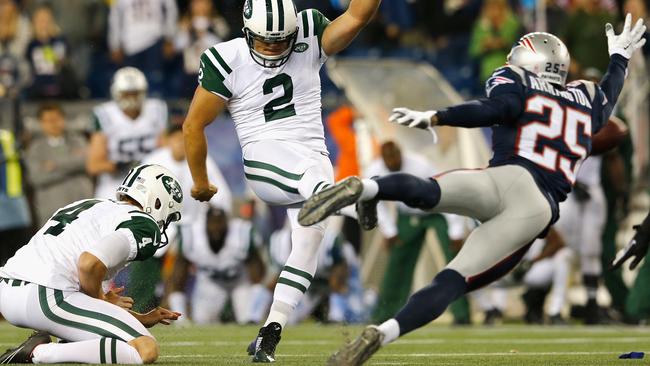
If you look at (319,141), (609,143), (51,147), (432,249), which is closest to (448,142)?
(432,249)

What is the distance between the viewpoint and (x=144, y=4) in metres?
13.3

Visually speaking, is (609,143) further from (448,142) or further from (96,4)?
(96,4)

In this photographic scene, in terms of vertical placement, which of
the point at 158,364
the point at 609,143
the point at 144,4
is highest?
the point at 144,4

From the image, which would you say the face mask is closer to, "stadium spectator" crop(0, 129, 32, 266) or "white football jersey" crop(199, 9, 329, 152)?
"stadium spectator" crop(0, 129, 32, 266)

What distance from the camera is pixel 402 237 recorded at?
10.9 m

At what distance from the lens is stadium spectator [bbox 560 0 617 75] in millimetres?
12391

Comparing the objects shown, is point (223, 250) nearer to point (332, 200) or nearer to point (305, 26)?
point (305, 26)

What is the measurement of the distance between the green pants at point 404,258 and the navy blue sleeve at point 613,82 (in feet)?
14.3

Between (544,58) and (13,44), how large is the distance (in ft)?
27.7

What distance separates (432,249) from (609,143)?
161 inches

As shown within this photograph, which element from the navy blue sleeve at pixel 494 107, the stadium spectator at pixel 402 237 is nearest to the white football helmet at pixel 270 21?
the navy blue sleeve at pixel 494 107

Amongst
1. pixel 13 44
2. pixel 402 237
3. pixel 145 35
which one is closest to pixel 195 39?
pixel 145 35

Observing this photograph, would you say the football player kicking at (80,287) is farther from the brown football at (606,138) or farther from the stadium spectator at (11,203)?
the stadium spectator at (11,203)

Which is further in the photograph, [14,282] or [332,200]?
[14,282]
